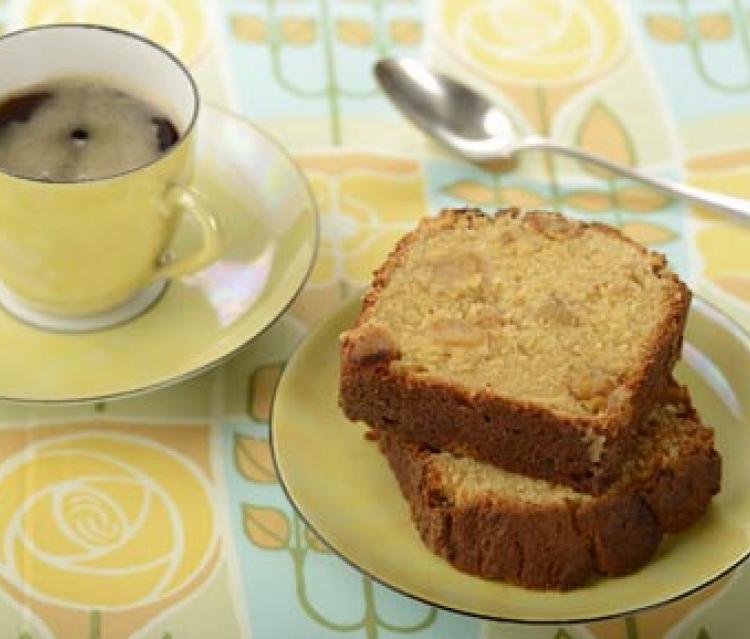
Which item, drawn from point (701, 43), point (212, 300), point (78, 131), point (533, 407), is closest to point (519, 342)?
point (533, 407)

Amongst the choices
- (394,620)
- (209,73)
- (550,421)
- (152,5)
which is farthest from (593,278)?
(152,5)

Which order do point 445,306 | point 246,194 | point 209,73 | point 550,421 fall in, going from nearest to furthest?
point 550,421 → point 445,306 → point 246,194 → point 209,73

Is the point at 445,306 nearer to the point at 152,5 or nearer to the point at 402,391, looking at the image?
the point at 402,391

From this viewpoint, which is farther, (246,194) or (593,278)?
(246,194)

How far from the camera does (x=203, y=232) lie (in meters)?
1.48

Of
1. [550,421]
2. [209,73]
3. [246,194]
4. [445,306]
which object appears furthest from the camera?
[209,73]

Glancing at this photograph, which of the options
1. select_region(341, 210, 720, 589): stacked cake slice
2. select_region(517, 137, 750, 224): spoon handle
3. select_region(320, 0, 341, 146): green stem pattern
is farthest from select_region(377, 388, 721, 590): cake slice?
select_region(320, 0, 341, 146): green stem pattern

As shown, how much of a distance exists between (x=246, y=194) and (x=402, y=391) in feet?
1.35

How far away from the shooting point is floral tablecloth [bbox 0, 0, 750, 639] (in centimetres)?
123

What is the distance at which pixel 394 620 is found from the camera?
1.23 m

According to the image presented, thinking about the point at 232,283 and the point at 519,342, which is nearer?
the point at 519,342

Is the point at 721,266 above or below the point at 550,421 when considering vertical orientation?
below

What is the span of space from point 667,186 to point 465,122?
0.23 metres

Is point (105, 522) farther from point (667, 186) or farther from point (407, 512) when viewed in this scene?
point (667, 186)
